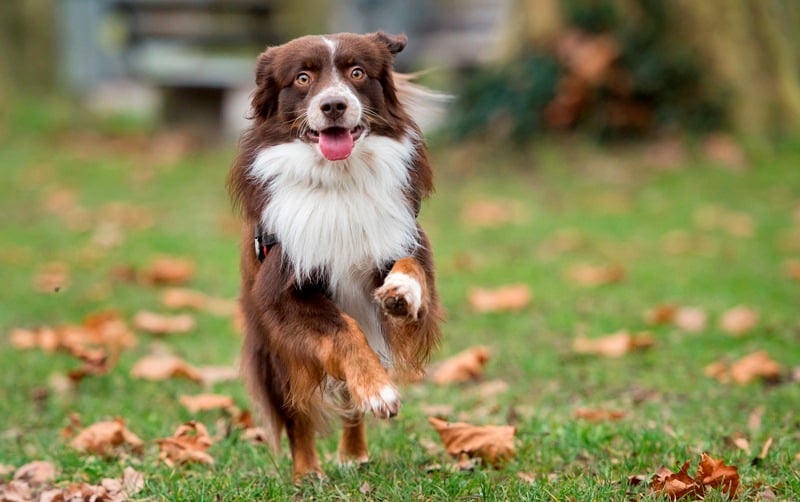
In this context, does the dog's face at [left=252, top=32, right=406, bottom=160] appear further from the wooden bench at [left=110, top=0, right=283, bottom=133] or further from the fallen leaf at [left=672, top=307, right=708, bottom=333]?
the wooden bench at [left=110, top=0, right=283, bottom=133]

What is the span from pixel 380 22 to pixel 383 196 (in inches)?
483

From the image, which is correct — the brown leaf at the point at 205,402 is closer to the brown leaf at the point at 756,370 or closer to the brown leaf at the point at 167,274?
the brown leaf at the point at 756,370

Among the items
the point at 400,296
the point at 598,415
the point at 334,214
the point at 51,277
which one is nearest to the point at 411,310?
the point at 400,296

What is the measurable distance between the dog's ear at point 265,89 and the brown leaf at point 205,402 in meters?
1.72

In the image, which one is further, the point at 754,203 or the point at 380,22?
the point at 380,22

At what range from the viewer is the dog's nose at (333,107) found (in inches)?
149

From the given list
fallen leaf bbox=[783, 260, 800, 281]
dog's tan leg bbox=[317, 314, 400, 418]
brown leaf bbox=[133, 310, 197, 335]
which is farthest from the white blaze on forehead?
fallen leaf bbox=[783, 260, 800, 281]

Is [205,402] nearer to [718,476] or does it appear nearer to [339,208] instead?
[339,208]

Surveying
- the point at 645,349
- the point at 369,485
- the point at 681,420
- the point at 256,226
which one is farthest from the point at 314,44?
the point at 645,349

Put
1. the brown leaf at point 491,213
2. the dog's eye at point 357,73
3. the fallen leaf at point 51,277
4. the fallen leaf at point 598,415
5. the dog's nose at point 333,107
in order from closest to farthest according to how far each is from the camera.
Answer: the dog's nose at point 333,107 → the dog's eye at point 357,73 → the fallen leaf at point 598,415 → the fallen leaf at point 51,277 → the brown leaf at point 491,213

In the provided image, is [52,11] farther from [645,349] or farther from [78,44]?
[645,349]

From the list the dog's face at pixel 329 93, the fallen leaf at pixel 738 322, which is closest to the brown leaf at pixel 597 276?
the fallen leaf at pixel 738 322

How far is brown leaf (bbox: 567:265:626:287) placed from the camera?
8281 mm

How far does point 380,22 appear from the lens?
15.8 metres
